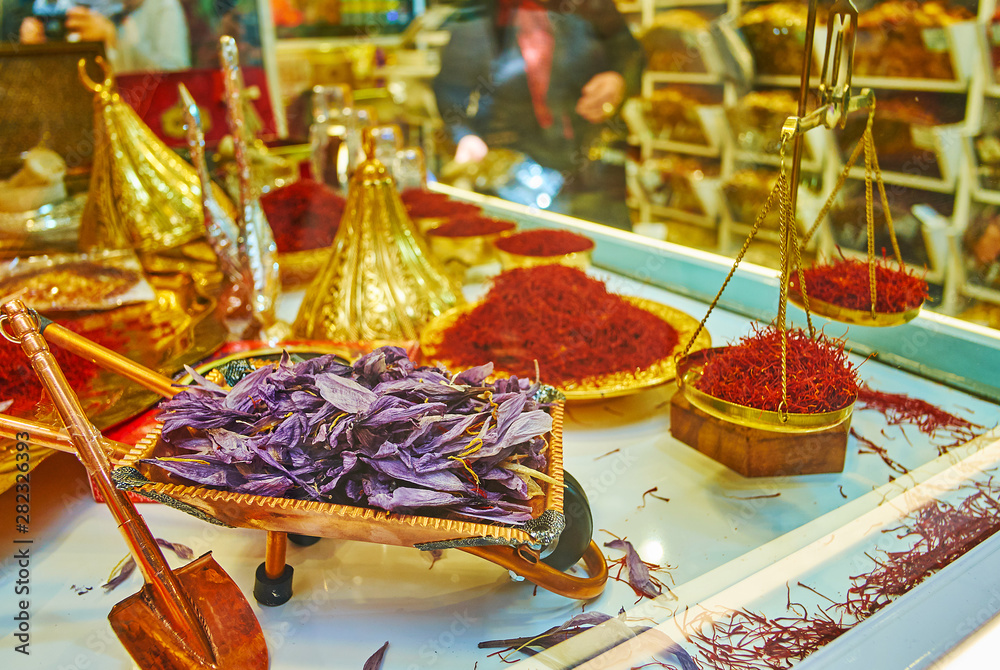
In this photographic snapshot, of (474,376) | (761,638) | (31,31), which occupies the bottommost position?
(761,638)

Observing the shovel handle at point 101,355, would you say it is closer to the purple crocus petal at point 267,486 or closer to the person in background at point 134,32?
the purple crocus petal at point 267,486

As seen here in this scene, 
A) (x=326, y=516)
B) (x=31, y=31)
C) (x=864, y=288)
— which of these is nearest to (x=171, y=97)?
(x=31, y=31)

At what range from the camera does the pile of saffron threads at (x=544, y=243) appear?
3.93 ft

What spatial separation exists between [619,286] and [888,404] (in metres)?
0.54

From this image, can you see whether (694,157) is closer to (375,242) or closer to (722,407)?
(375,242)

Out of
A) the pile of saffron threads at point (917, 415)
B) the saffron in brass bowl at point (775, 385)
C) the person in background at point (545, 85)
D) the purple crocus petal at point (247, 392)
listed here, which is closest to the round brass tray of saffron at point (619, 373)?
the saffron in brass bowl at point (775, 385)

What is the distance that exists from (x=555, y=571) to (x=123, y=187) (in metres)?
1.09

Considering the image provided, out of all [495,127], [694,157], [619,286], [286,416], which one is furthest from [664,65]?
[286,416]

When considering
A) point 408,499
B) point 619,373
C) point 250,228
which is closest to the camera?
point 408,499

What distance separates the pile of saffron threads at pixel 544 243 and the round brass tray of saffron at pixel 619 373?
20cm

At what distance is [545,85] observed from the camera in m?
1.83

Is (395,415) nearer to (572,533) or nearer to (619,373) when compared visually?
(572,533)

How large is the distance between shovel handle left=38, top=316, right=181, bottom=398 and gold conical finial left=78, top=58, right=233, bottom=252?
67 centimetres

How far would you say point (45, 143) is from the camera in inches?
48.7
